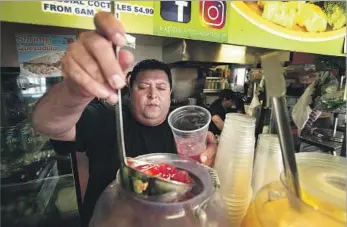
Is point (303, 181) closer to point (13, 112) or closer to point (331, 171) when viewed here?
point (331, 171)

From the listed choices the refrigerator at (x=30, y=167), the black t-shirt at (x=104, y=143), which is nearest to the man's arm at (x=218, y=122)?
the black t-shirt at (x=104, y=143)

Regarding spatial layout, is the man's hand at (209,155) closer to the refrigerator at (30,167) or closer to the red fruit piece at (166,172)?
the red fruit piece at (166,172)

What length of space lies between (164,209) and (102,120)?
2.38ft

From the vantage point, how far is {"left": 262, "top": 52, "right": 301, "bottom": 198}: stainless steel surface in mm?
298

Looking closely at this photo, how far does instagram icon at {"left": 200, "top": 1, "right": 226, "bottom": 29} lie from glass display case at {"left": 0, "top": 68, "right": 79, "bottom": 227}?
0.66m

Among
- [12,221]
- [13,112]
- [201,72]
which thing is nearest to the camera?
[12,221]

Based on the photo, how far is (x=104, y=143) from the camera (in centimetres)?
94

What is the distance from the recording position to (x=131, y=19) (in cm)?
65

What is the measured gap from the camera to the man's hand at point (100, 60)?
31 cm

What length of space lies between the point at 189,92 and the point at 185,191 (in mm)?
1012

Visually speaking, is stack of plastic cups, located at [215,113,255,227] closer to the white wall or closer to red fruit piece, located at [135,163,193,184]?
red fruit piece, located at [135,163,193,184]

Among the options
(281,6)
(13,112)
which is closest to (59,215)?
(13,112)

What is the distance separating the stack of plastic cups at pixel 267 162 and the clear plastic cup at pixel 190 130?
14cm

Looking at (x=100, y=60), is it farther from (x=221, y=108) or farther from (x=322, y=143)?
(x=322, y=143)
